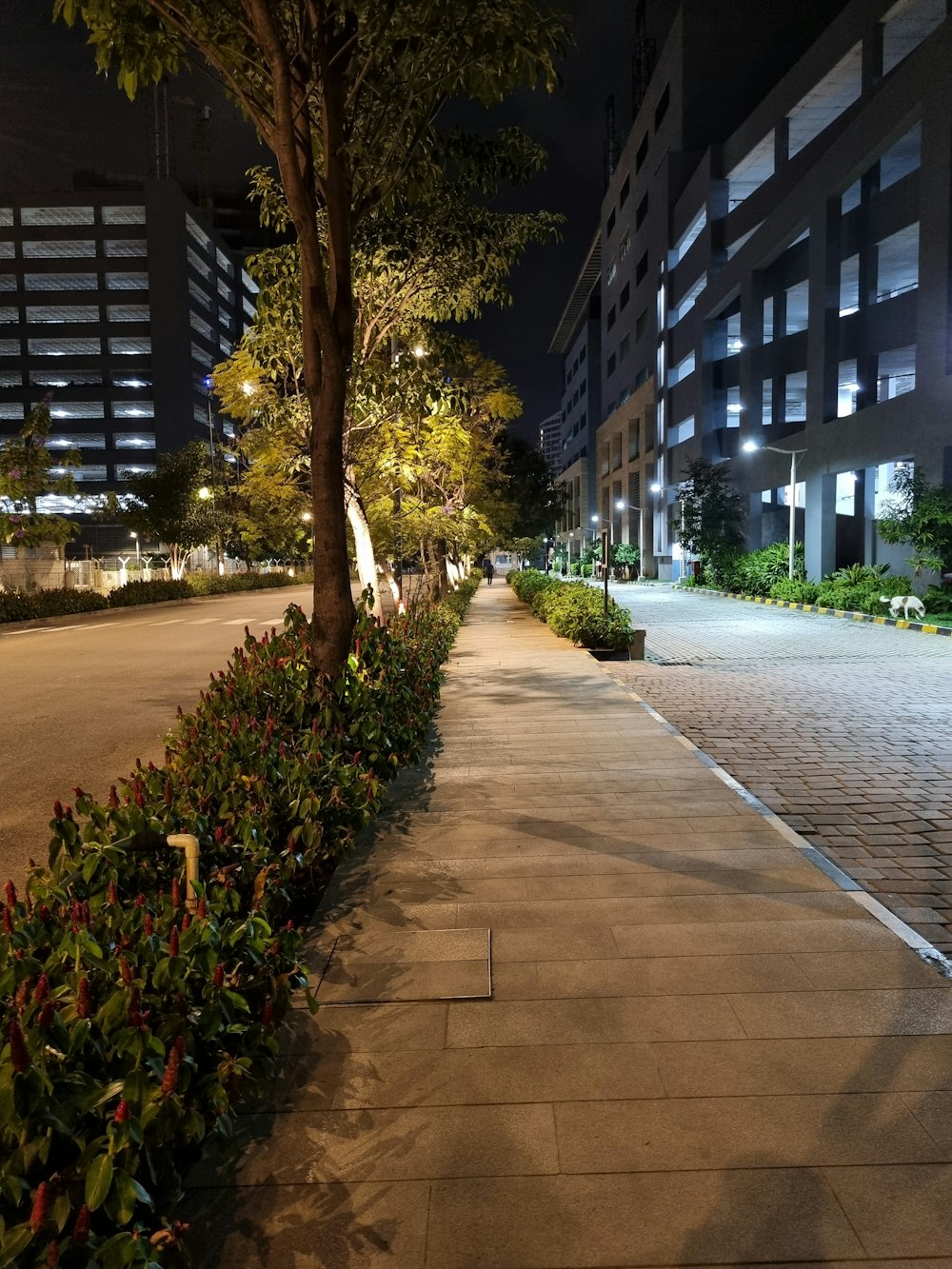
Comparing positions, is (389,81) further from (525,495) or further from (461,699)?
(525,495)

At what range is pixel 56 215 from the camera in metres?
83.5

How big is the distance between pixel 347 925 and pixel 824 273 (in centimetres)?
3663

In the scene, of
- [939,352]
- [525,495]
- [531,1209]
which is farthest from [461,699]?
[525,495]

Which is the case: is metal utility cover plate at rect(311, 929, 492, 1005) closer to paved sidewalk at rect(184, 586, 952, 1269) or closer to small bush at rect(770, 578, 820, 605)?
paved sidewalk at rect(184, 586, 952, 1269)

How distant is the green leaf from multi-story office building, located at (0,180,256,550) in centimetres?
8816

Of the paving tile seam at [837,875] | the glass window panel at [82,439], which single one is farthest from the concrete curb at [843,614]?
the glass window panel at [82,439]

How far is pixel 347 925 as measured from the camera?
4.28 meters

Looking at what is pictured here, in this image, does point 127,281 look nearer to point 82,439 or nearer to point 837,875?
point 82,439

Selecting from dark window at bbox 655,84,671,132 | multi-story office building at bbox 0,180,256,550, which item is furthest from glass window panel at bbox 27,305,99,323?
dark window at bbox 655,84,671,132

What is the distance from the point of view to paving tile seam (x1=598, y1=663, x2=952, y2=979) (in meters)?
→ 3.86

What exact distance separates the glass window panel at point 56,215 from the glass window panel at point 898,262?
7670 centimetres

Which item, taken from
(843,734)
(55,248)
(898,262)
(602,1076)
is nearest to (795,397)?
(898,262)

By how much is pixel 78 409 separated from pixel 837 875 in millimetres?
92214

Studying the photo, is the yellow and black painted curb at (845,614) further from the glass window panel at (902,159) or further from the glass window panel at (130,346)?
the glass window panel at (130,346)
